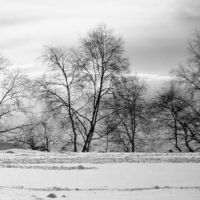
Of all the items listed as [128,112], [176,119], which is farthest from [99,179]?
[176,119]

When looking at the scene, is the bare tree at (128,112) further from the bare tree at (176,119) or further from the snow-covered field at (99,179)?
the snow-covered field at (99,179)

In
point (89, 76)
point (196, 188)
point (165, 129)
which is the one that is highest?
point (89, 76)

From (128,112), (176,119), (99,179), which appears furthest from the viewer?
(176,119)

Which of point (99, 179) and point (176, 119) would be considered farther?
point (176, 119)

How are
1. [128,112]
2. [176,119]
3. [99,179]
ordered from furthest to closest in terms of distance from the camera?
[176,119] < [128,112] < [99,179]

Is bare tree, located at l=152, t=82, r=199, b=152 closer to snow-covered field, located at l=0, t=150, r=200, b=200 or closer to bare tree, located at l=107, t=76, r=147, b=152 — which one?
bare tree, located at l=107, t=76, r=147, b=152

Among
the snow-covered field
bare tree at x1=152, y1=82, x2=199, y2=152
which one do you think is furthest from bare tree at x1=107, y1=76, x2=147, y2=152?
the snow-covered field

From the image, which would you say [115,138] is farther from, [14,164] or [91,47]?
[14,164]

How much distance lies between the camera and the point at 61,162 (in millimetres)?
17250

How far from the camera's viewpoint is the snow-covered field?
1048 centimetres

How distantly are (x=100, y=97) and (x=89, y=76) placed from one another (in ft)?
5.92

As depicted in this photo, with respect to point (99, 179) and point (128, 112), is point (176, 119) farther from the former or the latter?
point (99, 179)

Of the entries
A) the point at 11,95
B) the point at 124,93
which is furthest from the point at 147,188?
the point at 11,95

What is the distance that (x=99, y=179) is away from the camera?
42.6 feet
